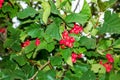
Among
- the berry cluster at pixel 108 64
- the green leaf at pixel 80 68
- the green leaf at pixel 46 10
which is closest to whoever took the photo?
the green leaf at pixel 46 10

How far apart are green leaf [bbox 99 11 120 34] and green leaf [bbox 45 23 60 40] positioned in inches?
12.3

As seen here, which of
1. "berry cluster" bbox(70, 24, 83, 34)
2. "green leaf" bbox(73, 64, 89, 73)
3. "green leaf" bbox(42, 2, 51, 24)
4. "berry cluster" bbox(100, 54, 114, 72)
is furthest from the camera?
"berry cluster" bbox(100, 54, 114, 72)

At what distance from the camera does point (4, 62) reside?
7.79 feet

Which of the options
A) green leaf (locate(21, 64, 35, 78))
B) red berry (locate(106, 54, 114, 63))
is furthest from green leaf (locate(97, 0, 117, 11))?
green leaf (locate(21, 64, 35, 78))

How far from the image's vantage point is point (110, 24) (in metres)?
1.83

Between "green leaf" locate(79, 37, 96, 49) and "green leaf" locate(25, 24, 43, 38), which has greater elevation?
"green leaf" locate(25, 24, 43, 38)

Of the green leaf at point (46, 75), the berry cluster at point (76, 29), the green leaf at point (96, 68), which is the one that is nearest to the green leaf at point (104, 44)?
the green leaf at point (96, 68)

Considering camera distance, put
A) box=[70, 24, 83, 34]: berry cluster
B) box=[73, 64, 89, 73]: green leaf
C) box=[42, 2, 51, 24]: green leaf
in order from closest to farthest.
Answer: box=[42, 2, 51, 24]: green leaf → box=[70, 24, 83, 34]: berry cluster → box=[73, 64, 89, 73]: green leaf

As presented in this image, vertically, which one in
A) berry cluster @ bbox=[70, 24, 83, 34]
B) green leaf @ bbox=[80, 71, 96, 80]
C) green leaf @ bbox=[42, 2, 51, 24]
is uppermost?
green leaf @ bbox=[42, 2, 51, 24]

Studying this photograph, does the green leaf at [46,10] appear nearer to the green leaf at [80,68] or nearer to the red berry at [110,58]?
the green leaf at [80,68]

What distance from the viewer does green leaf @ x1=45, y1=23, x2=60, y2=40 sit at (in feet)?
5.50

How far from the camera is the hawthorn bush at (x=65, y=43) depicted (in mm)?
1730

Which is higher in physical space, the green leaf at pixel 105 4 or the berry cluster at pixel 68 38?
the green leaf at pixel 105 4

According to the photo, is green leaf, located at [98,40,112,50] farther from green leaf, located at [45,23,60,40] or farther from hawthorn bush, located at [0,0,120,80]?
green leaf, located at [45,23,60,40]
